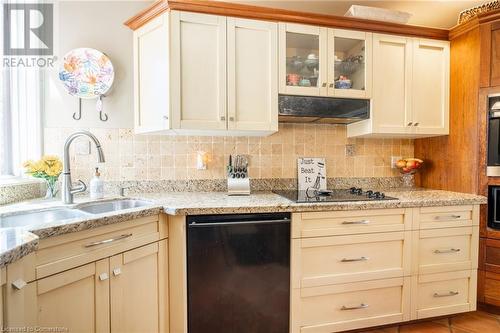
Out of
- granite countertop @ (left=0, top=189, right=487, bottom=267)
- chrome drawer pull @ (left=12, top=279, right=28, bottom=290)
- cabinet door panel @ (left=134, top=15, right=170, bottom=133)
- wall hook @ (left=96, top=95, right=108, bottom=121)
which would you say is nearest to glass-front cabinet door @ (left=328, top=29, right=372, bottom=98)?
granite countertop @ (left=0, top=189, right=487, bottom=267)

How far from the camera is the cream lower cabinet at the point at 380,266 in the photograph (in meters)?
1.63

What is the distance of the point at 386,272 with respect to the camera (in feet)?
5.67

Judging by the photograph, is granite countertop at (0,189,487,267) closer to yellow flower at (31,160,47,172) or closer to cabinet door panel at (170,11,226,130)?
yellow flower at (31,160,47,172)

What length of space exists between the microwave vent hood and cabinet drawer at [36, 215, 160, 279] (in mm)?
1133

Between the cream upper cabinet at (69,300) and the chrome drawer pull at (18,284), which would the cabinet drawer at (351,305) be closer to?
the cream upper cabinet at (69,300)

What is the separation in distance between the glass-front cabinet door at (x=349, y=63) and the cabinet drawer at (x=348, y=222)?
87 cm

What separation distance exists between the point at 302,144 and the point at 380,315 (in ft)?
4.38

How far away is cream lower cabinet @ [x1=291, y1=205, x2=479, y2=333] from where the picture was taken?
163 cm

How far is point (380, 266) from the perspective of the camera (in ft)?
5.66

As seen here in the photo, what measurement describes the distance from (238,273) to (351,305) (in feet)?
2.54


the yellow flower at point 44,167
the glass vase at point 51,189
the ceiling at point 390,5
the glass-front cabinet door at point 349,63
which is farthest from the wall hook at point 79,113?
the glass-front cabinet door at point 349,63

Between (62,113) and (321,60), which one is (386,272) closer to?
(321,60)

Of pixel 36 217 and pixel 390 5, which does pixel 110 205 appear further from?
pixel 390 5

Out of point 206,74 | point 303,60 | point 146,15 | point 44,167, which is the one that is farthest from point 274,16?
point 44,167
